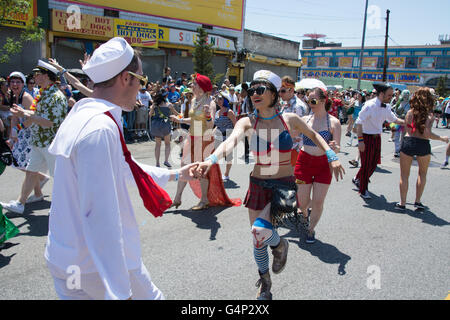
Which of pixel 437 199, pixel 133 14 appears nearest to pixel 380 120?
pixel 437 199

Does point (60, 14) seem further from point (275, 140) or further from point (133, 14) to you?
point (275, 140)

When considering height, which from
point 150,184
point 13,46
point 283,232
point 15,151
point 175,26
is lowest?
point 283,232

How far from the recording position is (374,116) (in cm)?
656

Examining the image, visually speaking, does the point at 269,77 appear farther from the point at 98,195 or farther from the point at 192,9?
the point at 192,9

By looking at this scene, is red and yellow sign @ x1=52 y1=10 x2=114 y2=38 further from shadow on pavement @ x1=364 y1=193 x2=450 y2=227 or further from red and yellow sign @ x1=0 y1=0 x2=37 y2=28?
shadow on pavement @ x1=364 y1=193 x2=450 y2=227

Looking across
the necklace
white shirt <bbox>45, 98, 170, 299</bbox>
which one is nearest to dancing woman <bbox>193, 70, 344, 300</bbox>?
white shirt <bbox>45, 98, 170, 299</bbox>

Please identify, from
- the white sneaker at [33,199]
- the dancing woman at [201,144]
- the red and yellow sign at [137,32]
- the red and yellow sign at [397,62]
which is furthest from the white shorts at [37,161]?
the red and yellow sign at [397,62]

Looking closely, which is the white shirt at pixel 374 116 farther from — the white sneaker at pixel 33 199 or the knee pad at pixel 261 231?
the white sneaker at pixel 33 199

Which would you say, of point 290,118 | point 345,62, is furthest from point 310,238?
point 345,62

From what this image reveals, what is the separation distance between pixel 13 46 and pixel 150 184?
36.2ft

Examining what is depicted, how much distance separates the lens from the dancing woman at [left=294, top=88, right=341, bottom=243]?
4605 mm

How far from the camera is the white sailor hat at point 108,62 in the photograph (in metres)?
1.70

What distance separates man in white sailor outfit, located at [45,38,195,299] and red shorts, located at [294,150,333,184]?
124 inches

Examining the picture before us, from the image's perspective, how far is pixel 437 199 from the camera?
6.94 m
